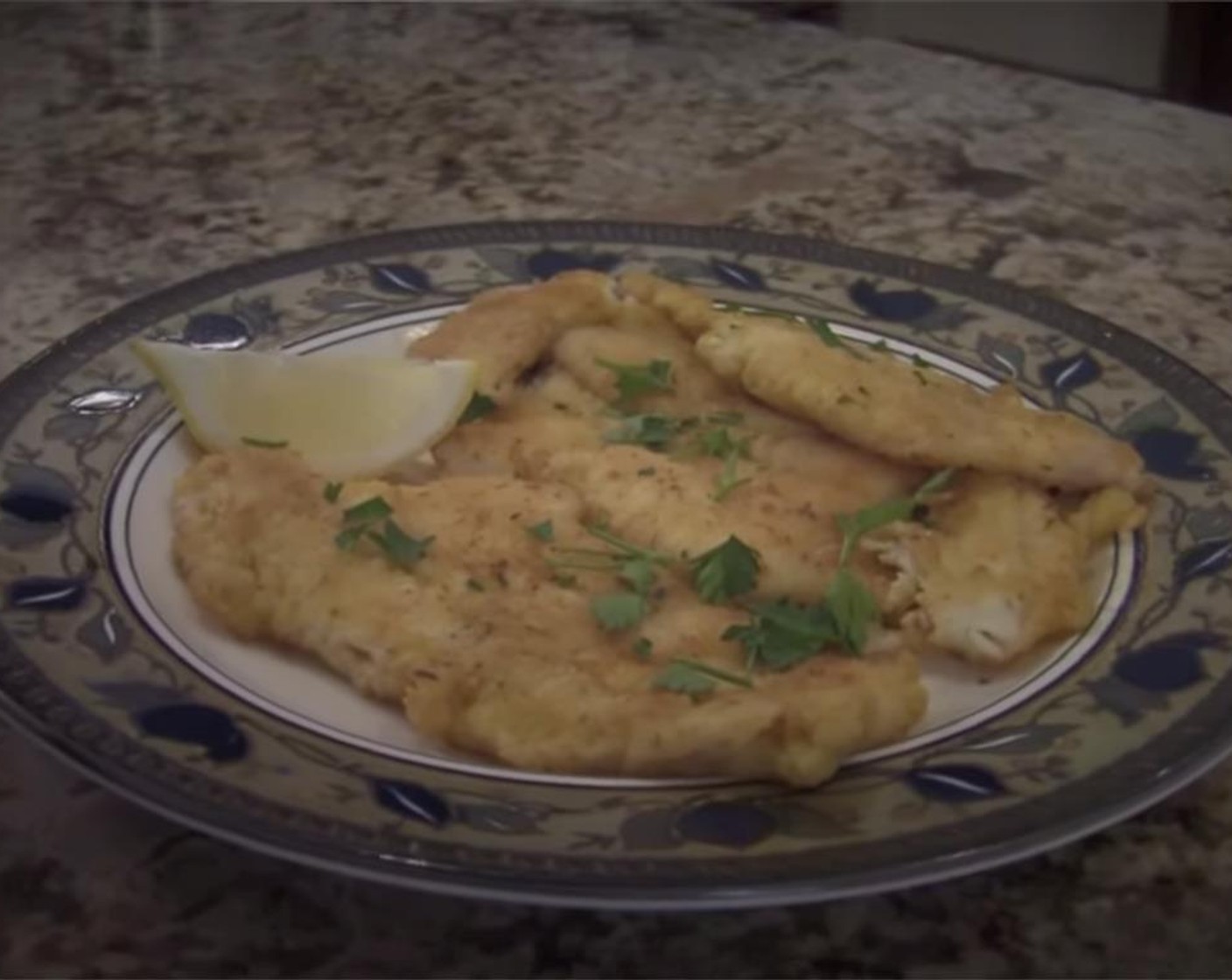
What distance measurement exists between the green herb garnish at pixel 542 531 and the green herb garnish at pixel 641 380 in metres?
0.19

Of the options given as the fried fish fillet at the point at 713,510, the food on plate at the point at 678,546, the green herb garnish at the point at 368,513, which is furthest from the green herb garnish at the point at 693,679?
the green herb garnish at the point at 368,513

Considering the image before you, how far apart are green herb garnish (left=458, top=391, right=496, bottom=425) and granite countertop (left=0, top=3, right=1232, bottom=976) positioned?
0.37 meters

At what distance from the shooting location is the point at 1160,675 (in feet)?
2.77

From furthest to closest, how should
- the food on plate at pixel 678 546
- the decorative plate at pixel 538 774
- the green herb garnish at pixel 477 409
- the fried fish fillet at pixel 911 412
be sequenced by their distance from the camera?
the green herb garnish at pixel 477 409
the fried fish fillet at pixel 911 412
the food on plate at pixel 678 546
the decorative plate at pixel 538 774

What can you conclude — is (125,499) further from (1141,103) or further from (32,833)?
(1141,103)

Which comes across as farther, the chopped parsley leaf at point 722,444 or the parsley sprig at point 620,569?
the chopped parsley leaf at point 722,444

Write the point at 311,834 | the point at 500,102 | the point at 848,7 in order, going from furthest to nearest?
the point at 848,7 → the point at 500,102 → the point at 311,834

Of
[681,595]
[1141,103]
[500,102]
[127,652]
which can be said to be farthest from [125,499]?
[1141,103]

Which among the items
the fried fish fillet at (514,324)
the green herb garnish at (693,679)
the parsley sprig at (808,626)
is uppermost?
the fried fish fillet at (514,324)

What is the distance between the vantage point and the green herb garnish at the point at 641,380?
1129 mm

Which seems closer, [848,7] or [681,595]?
[681,595]

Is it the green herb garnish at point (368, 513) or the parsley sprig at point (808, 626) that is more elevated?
the green herb garnish at point (368, 513)

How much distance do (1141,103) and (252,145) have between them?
41.3 inches

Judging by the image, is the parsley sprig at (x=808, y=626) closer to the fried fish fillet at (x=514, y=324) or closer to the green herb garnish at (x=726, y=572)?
the green herb garnish at (x=726, y=572)
